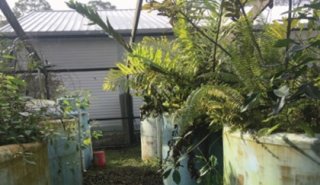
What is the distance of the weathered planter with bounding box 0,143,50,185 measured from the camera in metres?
1.60

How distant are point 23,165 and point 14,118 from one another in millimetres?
365

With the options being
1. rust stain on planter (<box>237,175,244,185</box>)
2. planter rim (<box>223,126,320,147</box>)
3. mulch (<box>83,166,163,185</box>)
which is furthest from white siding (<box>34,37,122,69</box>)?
planter rim (<box>223,126,320,147</box>)

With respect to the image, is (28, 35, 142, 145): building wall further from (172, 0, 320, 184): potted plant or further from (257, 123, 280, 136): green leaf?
(257, 123, 280, 136): green leaf

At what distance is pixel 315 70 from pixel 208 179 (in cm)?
88

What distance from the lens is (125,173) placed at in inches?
179

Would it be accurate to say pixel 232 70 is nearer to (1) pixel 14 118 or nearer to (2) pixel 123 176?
(1) pixel 14 118

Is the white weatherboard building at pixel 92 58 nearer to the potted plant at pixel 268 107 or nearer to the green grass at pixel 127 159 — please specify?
the green grass at pixel 127 159

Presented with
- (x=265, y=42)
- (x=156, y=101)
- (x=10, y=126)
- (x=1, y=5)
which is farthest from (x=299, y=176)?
(x=1, y=5)

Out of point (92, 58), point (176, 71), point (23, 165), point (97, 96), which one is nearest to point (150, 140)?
point (97, 96)

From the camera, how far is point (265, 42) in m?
1.82

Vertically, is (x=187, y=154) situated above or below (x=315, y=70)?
below

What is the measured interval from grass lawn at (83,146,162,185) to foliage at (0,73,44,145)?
6.98ft

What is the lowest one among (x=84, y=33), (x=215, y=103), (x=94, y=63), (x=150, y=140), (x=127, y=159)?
(x=127, y=159)

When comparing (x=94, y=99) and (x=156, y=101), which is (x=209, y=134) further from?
(x=94, y=99)
